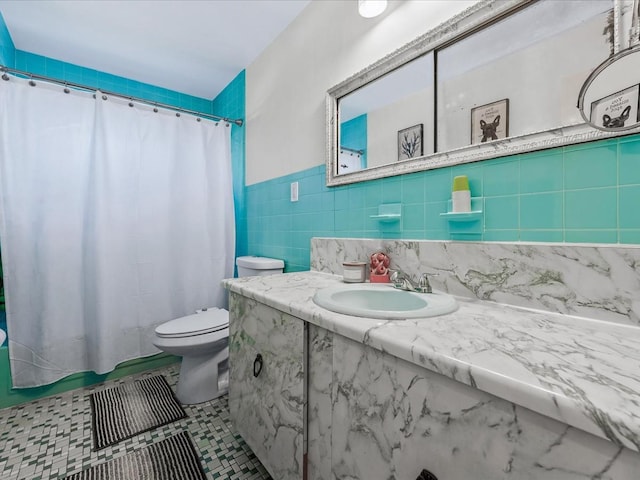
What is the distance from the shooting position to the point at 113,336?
191cm

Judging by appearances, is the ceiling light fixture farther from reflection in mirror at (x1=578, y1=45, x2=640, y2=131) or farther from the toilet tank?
the toilet tank

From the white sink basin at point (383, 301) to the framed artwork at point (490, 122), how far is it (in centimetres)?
53

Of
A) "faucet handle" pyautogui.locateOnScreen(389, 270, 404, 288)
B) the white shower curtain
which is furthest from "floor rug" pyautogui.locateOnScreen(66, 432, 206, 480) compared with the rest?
"faucet handle" pyautogui.locateOnScreen(389, 270, 404, 288)

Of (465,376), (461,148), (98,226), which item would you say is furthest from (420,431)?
(98,226)

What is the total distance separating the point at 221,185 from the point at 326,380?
1886 mm

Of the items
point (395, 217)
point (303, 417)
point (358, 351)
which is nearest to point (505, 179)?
point (395, 217)

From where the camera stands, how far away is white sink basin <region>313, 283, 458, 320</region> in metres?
0.77

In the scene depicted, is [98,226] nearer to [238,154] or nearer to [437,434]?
[238,154]

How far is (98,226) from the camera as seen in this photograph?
6.07 ft

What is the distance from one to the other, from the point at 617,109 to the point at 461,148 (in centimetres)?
38

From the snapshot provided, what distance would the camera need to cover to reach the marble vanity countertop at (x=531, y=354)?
38 cm

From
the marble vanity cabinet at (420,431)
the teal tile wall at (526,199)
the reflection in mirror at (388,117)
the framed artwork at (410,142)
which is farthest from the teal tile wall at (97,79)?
the marble vanity cabinet at (420,431)

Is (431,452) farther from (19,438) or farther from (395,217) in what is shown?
(19,438)

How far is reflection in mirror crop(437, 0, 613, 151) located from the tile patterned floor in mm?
1553
